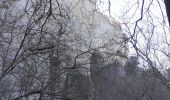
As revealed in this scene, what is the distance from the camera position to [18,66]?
40.2 ft

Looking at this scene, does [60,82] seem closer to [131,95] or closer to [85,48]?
[85,48]

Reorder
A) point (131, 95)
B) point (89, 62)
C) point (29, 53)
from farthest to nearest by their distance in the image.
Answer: point (131, 95) < point (89, 62) < point (29, 53)

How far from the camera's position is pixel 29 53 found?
11.6 meters

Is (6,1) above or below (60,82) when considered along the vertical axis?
above

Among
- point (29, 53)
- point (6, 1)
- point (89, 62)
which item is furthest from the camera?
point (89, 62)

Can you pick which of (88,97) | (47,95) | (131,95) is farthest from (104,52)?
(131,95)

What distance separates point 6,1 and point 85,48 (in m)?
4.50

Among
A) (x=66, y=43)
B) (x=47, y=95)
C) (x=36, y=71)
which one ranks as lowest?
(x=47, y=95)

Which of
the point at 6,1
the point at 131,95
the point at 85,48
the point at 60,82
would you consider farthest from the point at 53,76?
the point at 131,95

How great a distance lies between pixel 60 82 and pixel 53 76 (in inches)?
11.5

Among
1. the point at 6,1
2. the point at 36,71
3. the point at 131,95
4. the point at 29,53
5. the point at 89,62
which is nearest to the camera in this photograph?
the point at 6,1

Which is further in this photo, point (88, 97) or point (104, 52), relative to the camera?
point (88, 97)

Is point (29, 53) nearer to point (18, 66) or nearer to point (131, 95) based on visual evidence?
point (18, 66)

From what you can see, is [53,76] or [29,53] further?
[53,76]
